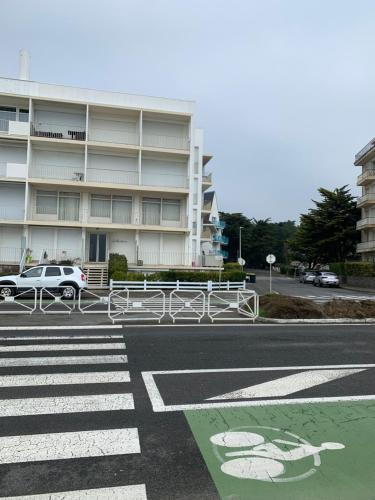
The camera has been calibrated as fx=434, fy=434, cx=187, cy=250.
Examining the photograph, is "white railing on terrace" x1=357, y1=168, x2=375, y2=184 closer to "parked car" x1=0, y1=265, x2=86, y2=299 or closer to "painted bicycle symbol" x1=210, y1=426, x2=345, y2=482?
"parked car" x1=0, y1=265, x2=86, y2=299

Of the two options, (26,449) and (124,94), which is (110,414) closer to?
(26,449)

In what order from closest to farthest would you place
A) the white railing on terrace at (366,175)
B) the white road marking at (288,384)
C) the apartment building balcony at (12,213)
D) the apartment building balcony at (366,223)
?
the white road marking at (288,384)
the apartment building balcony at (12,213)
the apartment building balcony at (366,223)
the white railing on terrace at (366,175)

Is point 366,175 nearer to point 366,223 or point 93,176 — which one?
point 366,223

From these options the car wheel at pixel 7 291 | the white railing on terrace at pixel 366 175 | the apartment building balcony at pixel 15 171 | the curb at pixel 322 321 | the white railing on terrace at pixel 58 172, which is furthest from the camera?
the white railing on terrace at pixel 366 175

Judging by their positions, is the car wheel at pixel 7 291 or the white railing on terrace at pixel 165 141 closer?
the car wheel at pixel 7 291

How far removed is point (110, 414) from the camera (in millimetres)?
5219

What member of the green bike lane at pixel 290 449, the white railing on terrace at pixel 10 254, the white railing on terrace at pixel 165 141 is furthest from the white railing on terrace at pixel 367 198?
the green bike lane at pixel 290 449

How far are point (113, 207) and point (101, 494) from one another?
30.8 metres

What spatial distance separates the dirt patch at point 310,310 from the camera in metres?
14.3

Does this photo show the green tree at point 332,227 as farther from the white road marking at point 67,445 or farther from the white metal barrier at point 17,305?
the white road marking at point 67,445

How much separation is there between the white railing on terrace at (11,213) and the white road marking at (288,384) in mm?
27983

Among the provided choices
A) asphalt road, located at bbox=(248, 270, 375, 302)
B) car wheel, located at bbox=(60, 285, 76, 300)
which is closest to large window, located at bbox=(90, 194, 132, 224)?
asphalt road, located at bbox=(248, 270, 375, 302)

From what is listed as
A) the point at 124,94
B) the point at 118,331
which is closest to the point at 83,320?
the point at 118,331

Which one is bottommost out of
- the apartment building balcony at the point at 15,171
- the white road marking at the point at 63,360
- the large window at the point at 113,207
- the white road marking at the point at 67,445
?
the white road marking at the point at 67,445
